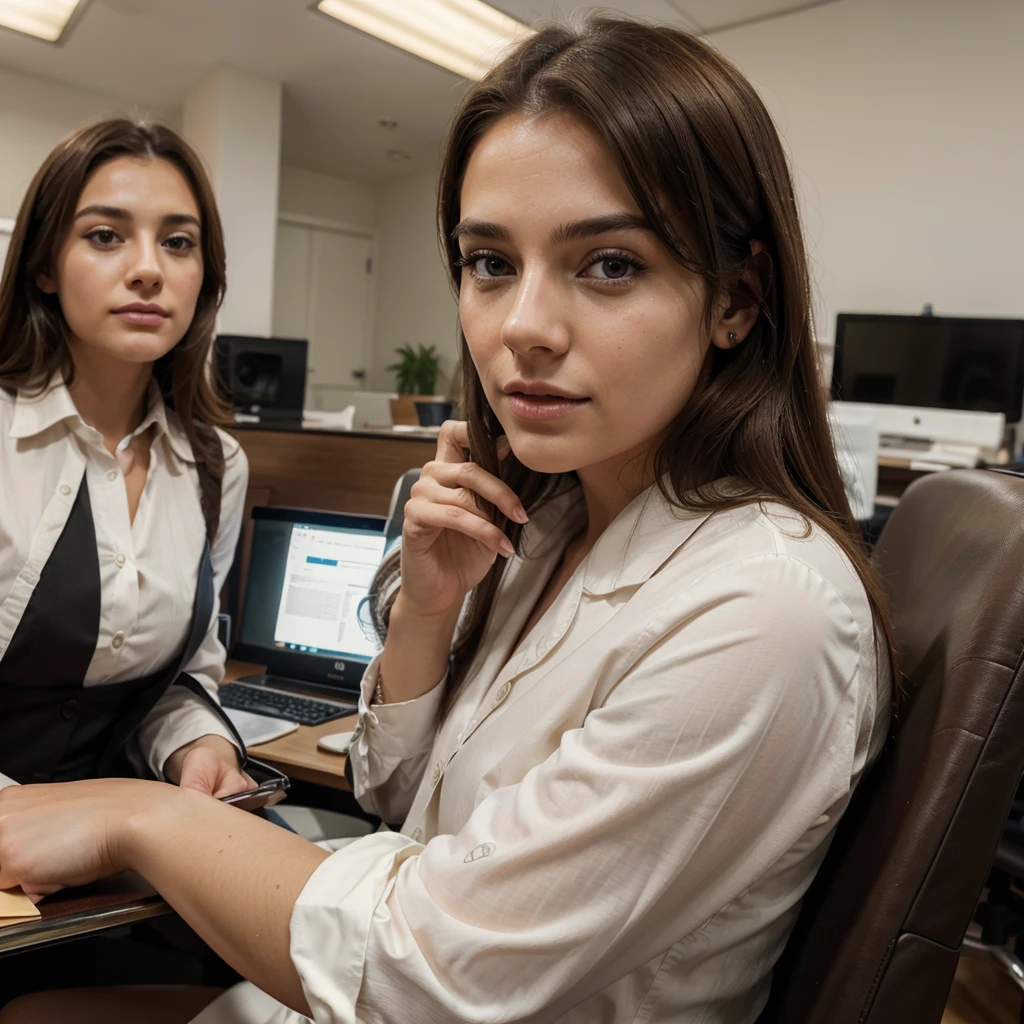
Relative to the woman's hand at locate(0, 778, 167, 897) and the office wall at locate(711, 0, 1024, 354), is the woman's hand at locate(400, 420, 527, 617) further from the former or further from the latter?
the office wall at locate(711, 0, 1024, 354)

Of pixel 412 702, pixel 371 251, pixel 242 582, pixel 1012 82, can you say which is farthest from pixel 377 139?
pixel 412 702

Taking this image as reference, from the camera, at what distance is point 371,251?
342 inches

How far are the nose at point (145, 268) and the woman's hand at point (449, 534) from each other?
60 cm

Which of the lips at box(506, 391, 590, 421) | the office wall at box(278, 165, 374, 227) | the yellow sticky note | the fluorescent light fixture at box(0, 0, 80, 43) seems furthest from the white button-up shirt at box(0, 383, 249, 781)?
the office wall at box(278, 165, 374, 227)

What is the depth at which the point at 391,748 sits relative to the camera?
1.04m

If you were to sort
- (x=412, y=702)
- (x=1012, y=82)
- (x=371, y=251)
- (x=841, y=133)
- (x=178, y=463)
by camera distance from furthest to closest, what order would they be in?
(x=371, y=251) < (x=841, y=133) < (x=1012, y=82) < (x=178, y=463) < (x=412, y=702)

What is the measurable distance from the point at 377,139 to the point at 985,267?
187 inches

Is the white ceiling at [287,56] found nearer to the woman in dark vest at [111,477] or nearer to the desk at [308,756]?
the woman in dark vest at [111,477]

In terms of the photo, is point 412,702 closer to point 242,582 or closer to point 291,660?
point 291,660

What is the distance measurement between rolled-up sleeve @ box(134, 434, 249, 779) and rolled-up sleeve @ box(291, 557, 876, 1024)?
660 millimetres

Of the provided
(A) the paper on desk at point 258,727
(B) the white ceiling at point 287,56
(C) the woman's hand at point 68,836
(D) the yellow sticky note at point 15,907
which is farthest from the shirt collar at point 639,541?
(B) the white ceiling at point 287,56

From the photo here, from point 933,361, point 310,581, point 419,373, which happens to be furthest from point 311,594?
point 419,373

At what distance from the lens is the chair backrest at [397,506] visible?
159cm

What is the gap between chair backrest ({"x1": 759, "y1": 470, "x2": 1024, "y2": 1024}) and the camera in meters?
0.62
